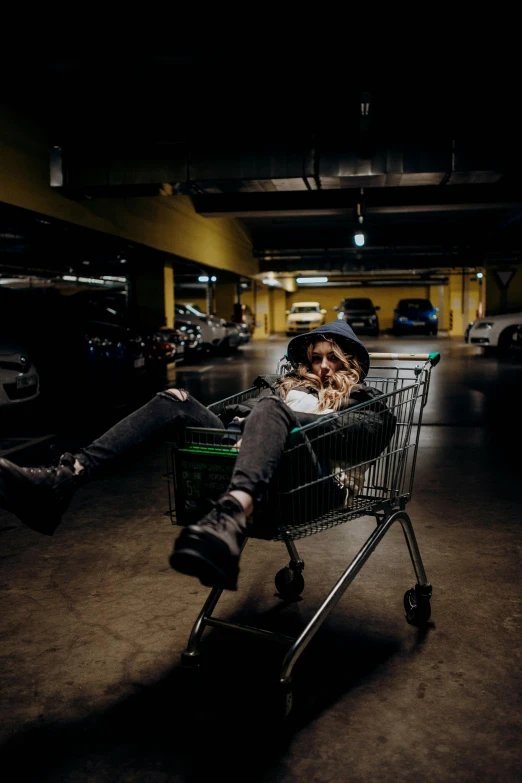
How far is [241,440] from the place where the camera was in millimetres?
2420

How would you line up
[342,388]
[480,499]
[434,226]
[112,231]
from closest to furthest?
1. [342,388]
2. [480,499]
3. [112,231]
4. [434,226]

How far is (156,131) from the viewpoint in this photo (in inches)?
434

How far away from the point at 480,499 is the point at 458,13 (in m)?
5.02

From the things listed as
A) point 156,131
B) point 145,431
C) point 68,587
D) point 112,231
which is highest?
point 156,131

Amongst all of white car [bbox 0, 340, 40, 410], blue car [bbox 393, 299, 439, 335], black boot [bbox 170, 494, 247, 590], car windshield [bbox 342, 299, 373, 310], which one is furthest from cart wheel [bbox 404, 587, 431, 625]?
car windshield [bbox 342, 299, 373, 310]

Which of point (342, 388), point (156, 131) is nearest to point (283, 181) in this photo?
point (156, 131)

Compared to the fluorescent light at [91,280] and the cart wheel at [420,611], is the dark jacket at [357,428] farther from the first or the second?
the fluorescent light at [91,280]

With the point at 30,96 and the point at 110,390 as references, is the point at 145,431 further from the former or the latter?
the point at 30,96

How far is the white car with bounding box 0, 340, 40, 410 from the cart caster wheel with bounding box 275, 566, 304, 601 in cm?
567

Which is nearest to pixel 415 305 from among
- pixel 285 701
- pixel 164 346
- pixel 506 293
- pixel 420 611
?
pixel 506 293

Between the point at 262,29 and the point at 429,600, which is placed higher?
the point at 262,29

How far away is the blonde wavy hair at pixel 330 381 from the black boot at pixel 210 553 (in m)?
1.04

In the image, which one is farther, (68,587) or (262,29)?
(262,29)

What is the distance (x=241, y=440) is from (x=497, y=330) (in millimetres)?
18379
